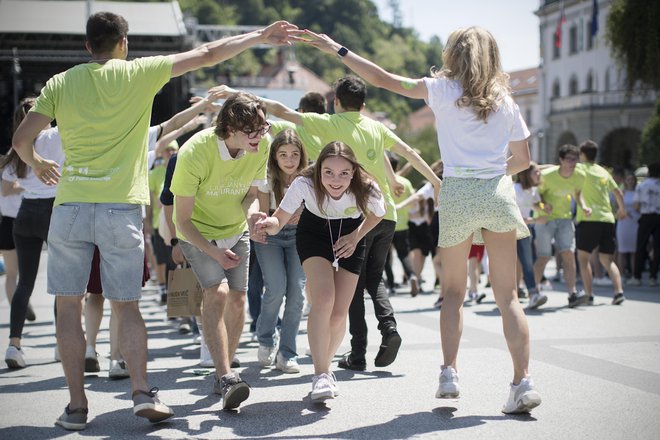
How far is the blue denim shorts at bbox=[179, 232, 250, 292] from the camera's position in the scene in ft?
19.2

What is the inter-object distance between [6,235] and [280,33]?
14.2 ft

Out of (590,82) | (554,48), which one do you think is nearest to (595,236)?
(590,82)

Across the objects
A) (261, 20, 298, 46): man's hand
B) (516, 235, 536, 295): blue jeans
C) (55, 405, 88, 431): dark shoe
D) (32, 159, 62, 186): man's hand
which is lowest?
(55, 405, 88, 431): dark shoe

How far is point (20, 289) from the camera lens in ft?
25.4

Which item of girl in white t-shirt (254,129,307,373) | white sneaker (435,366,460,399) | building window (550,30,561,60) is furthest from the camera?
building window (550,30,561,60)

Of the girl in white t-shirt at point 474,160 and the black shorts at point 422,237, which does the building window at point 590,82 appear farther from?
the girl in white t-shirt at point 474,160

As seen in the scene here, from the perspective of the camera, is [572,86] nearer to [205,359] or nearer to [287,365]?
[205,359]

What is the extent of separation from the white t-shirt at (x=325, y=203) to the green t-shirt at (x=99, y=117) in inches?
41.9

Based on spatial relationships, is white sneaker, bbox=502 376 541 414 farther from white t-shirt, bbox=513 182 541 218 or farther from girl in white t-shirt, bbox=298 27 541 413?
white t-shirt, bbox=513 182 541 218

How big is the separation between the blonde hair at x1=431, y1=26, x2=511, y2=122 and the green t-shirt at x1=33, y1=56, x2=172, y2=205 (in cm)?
170

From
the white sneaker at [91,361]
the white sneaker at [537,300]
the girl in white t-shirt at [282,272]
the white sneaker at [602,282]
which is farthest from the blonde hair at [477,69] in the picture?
the white sneaker at [602,282]

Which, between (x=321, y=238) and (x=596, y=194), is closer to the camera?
(x=321, y=238)

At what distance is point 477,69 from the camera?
212 inches

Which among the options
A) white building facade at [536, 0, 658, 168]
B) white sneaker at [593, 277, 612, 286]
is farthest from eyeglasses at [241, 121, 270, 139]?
white building facade at [536, 0, 658, 168]
